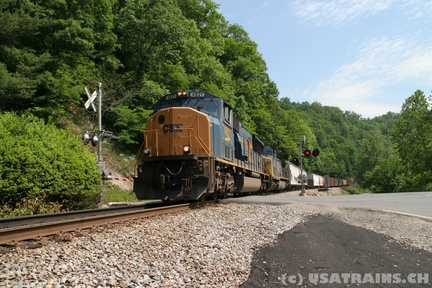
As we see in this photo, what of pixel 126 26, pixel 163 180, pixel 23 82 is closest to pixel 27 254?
pixel 163 180

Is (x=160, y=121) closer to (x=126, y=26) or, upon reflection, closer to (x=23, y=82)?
(x=23, y=82)

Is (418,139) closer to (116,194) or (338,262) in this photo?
(116,194)

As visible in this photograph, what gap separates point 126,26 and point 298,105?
15603cm

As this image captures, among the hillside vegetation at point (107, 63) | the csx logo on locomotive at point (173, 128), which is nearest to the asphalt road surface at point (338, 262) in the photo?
the csx logo on locomotive at point (173, 128)

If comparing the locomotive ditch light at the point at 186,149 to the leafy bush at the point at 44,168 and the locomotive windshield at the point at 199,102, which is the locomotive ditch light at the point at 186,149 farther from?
the leafy bush at the point at 44,168

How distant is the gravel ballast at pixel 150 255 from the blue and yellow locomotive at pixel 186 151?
311cm

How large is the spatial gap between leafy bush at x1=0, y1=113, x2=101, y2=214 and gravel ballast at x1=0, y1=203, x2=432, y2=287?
481 centimetres

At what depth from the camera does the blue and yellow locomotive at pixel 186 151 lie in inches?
429

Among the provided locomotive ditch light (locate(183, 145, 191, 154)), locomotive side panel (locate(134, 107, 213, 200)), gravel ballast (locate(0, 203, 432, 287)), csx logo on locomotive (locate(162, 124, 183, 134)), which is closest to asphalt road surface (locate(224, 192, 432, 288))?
gravel ballast (locate(0, 203, 432, 287))

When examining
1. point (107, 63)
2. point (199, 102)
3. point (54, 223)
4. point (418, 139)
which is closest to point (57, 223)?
point (54, 223)

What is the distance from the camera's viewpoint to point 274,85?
5888 cm

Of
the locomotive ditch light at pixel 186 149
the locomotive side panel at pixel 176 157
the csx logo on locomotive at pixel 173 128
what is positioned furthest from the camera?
the csx logo on locomotive at pixel 173 128

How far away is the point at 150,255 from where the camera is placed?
179 inches

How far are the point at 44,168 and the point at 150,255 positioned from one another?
7653 millimetres
